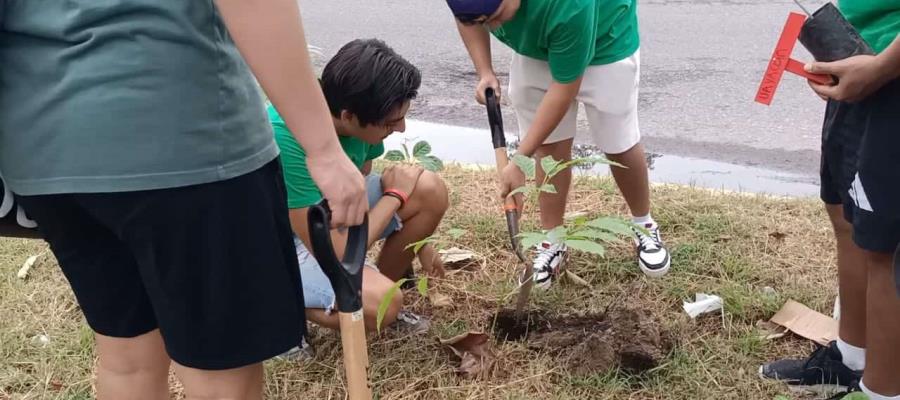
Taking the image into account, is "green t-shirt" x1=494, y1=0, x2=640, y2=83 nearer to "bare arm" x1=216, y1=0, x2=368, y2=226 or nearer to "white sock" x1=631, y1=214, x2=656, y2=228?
"white sock" x1=631, y1=214, x2=656, y2=228

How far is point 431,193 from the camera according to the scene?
101 inches

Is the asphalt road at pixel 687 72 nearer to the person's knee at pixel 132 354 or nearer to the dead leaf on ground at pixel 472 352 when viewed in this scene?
the dead leaf on ground at pixel 472 352

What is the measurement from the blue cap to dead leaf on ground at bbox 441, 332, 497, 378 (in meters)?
0.91

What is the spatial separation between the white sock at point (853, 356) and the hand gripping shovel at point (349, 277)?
136cm

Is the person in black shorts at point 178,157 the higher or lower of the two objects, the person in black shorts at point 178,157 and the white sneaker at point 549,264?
the higher

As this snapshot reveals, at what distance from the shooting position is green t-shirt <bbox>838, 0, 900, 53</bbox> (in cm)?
176

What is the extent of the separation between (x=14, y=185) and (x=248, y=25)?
519mm

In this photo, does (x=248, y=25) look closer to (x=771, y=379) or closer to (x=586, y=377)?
(x=586, y=377)

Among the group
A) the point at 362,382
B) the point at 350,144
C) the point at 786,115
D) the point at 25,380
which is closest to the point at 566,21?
the point at 350,144

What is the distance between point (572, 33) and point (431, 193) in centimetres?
64

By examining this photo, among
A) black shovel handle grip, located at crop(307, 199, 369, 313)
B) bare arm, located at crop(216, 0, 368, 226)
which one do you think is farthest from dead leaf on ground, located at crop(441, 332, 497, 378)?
bare arm, located at crop(216, 0, 368, 226)

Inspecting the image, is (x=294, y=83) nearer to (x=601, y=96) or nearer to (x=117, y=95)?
(x=117, y=95)

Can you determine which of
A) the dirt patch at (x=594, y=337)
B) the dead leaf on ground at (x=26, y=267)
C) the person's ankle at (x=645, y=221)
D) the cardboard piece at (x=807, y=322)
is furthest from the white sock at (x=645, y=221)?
the dead leaf on ground at (x=26, y=267)

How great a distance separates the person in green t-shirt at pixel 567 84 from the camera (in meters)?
2.44
